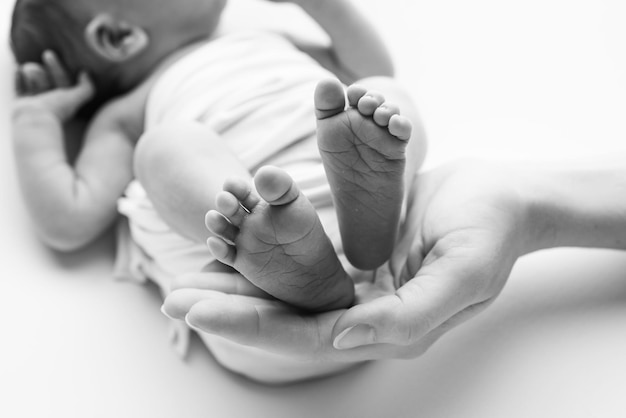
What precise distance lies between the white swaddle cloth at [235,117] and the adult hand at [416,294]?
0.14 m

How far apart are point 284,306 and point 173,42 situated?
670 mm

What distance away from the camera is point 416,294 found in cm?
78

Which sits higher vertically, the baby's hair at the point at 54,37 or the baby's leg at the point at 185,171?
the baby's leg at the point at 185,171

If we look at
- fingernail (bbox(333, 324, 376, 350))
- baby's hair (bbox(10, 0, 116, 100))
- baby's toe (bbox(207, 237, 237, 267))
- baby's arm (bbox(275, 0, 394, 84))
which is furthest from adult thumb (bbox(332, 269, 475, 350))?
baby's hair (bbox(10, 0, 116, 100))

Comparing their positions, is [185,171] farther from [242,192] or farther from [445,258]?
[445,258]

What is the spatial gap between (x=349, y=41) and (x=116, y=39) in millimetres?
417

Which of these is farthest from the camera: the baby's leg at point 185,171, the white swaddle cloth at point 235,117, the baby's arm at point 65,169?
the baby's arm at point 65,169

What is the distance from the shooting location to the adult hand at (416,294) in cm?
76

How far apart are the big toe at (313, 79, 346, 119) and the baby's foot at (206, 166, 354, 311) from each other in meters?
0.10

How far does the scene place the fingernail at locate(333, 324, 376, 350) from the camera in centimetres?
77

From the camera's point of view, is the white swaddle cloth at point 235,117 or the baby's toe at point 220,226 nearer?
the baby's toe at point 220,226

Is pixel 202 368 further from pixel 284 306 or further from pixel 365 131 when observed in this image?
pixel 365 131

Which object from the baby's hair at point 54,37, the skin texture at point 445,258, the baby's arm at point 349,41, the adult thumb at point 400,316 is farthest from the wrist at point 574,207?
the baby's hair at point 54,37

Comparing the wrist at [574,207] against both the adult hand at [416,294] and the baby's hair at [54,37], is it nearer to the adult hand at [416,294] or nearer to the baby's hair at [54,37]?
the adult hand at [416,294]
